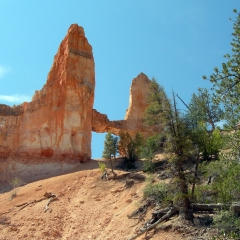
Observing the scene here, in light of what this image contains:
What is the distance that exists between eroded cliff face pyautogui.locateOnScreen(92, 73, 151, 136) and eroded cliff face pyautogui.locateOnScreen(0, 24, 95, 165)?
3.11 m

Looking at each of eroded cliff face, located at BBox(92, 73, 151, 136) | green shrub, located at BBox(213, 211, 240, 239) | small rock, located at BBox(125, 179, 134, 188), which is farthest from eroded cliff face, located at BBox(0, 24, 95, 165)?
green shrub, located at BBox(213, 211, 240, 239)

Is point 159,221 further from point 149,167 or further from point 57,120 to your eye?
point 57,120

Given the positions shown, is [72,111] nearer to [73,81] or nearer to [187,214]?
[73,81]

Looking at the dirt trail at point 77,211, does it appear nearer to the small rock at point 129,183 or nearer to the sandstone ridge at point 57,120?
the small rock at point 129,183

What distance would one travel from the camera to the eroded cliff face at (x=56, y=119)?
28.8 metres

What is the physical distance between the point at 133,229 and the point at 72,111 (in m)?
13.6

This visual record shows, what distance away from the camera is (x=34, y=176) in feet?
90.5

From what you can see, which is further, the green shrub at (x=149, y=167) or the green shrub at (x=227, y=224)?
the green shrub at (x=149, y=167)

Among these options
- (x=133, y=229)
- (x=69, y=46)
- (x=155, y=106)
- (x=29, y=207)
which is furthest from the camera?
(x=69, y=46)

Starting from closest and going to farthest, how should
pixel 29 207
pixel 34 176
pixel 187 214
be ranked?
pixel 187 214 → pixel 29 207 → pixel 34 176

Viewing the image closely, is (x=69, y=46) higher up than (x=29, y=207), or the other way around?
(x=69, y=46)

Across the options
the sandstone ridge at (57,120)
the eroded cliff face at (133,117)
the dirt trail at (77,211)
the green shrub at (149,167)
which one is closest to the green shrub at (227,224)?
the dirt trail at (77,211)

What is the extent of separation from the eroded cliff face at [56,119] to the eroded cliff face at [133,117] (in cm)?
311

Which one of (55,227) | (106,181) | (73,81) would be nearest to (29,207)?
(55,227)
